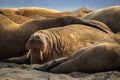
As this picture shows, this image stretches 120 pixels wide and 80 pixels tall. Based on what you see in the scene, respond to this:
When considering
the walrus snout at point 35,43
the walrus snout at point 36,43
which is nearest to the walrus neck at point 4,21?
the walrus snout at point 36,43

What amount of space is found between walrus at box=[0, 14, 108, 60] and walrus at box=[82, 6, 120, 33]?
2.45ft

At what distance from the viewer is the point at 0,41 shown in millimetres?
6895

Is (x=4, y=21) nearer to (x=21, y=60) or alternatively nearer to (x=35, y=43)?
(x=21, y=60)

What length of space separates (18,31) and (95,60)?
2636 millimetres

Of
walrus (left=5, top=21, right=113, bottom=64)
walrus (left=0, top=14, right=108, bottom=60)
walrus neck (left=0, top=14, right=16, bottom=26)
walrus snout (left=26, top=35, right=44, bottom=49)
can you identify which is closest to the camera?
walrus snout (left=26, top=35, right=44, bottom=49)

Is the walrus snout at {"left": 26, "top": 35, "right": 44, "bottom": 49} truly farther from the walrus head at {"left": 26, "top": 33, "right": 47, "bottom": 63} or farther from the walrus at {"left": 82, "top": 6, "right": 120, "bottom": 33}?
the walrus at {"left": 82, "top": 6, "right": 120, "bottom": 33}

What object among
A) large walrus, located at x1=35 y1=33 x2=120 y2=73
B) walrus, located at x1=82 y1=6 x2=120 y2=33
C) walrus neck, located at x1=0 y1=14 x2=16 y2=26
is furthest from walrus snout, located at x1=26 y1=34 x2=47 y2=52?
walrus, located at x1=82 y1=6 x2=120 y2=33

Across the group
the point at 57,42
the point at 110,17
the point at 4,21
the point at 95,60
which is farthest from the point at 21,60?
the point at 110,17

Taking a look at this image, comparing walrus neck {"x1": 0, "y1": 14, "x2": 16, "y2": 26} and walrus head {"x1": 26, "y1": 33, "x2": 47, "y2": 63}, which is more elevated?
walrus neck {"x1": 0, "y1": 14, "x2": 16, "y2": 26}

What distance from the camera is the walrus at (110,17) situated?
7797mm

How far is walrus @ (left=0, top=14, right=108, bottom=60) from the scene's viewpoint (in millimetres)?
6844

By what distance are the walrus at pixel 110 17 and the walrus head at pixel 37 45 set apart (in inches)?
83.9

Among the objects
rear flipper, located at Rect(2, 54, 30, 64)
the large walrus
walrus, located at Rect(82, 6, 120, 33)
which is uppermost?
walrus, located at Rect(82, 6, 120, 33)

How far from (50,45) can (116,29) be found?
191cm
